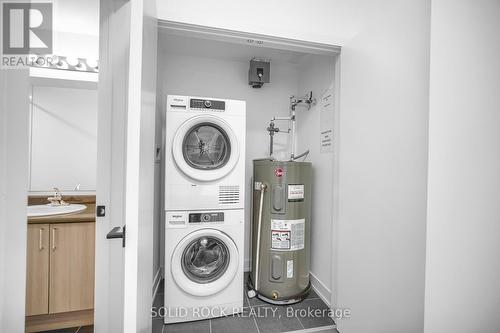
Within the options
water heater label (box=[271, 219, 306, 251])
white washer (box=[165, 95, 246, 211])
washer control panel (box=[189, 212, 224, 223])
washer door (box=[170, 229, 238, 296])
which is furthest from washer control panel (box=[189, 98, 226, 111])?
water heater label (box=[271, 219, 306, 251])

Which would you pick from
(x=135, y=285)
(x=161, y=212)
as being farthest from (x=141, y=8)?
(x=161, y=212)

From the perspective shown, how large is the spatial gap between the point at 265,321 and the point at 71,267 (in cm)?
150

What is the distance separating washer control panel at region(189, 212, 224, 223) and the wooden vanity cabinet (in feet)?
2.35

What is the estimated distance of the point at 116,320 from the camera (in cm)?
98

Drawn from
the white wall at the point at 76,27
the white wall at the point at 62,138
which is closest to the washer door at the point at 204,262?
the white wall at the point at 62,138

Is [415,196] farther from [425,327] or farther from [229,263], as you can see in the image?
[229,263]

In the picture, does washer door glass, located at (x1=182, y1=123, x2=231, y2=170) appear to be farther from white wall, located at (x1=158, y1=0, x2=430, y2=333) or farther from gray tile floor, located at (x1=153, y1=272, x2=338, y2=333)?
gray tile floor, located at (x1=153, y1=272, x2=338, y2=333)

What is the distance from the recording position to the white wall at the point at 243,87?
7.55 feet

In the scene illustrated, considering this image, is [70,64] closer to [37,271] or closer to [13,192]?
[37,271]

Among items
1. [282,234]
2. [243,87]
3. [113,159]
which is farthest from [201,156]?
[243,87]

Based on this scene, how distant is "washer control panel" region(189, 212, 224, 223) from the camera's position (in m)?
1.65

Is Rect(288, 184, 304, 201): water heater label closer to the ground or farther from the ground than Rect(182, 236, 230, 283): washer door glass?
farther from the ground

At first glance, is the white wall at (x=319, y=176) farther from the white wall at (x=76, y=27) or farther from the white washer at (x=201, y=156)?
the white wall at (x=76, y=27)

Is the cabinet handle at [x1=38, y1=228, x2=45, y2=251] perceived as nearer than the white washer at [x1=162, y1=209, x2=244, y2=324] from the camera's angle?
Yes
